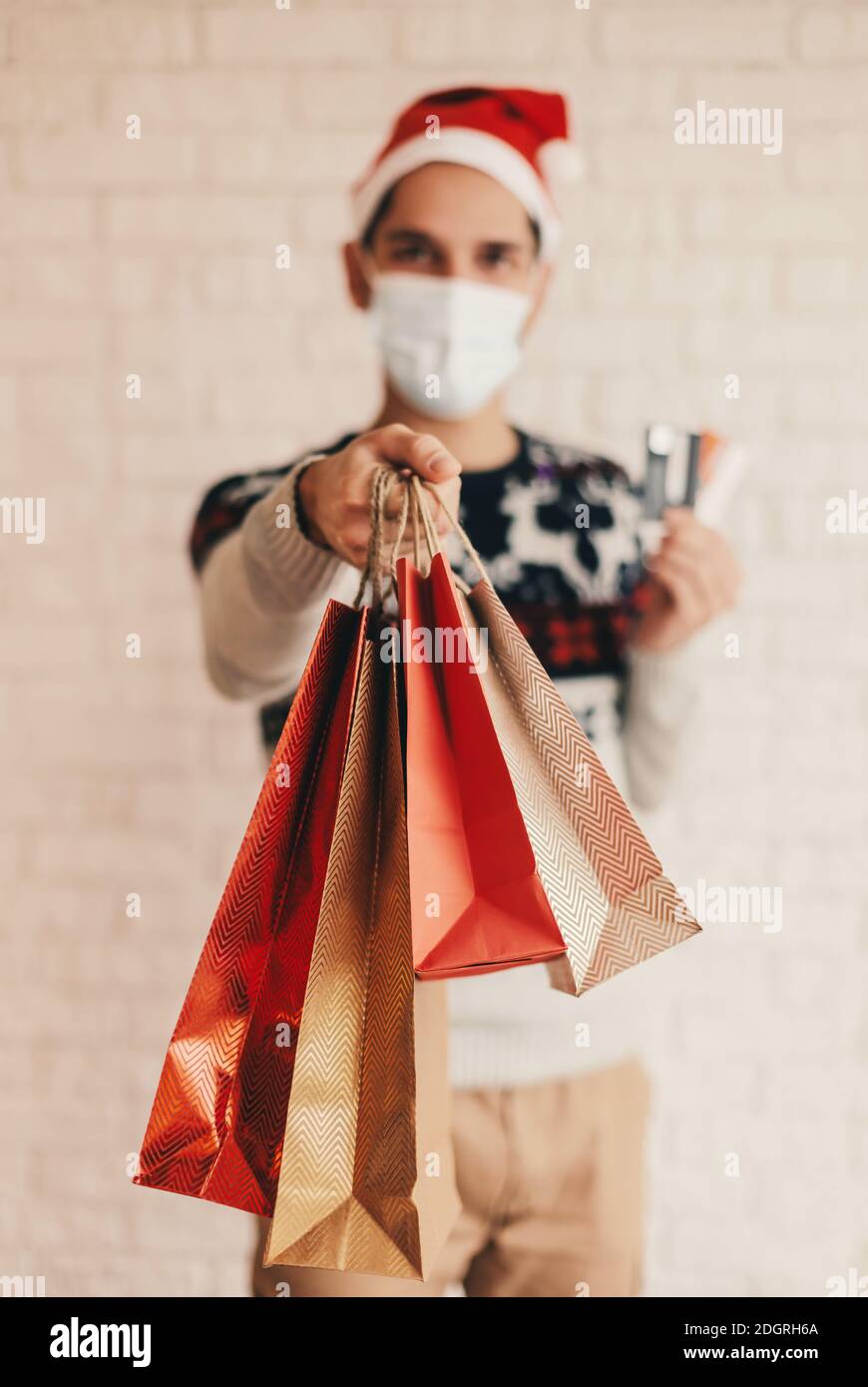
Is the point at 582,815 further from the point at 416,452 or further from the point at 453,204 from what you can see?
the point at 453,204

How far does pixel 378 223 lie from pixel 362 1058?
580 millimetres

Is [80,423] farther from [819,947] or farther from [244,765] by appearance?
[819,947]

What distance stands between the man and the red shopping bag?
240mm

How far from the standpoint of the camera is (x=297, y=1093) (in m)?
0.41

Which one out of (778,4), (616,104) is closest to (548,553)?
(616,104)

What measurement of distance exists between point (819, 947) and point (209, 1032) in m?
0.64

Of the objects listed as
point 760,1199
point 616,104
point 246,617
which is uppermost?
point 616,104

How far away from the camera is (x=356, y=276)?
2.39 feet

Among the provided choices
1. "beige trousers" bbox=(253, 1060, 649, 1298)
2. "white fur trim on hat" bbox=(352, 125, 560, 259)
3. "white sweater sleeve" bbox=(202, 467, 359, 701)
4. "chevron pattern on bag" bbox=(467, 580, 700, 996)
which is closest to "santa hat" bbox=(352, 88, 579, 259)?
"white fur trim on hat" bbox=(352, 125, 560, 259)

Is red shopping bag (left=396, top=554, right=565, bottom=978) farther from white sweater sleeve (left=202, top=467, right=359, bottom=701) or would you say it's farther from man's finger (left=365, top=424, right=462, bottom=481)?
white sweater sleeve (left=202, top=467, right=359, bottom=701)

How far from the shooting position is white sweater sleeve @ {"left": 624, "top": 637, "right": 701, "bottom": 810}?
717 mm

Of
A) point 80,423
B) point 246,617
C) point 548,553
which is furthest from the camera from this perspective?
point 80,423

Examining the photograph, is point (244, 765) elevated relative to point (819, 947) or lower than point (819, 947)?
elevated

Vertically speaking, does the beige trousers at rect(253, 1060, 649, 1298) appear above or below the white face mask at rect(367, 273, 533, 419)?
below
